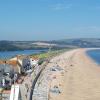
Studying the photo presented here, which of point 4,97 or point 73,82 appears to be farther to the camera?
point 73,82

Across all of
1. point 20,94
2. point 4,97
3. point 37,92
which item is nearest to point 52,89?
point 37,92

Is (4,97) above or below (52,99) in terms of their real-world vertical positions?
above

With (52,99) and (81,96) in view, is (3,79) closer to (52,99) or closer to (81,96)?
(52,99)

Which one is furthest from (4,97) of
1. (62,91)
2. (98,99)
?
(62,91)

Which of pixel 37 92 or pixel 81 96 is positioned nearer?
pixel 37 92

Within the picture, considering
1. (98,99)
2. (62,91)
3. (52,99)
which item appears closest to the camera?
(52,99)

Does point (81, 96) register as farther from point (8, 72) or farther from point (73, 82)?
point (73, 82)

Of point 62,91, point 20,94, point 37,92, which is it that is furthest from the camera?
point 62,91

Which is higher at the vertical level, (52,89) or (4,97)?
(4,97)

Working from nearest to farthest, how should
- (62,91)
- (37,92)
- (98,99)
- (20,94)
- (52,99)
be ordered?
(20,94) < (37,92) < (52,99) < (98,99) < (62,91)
